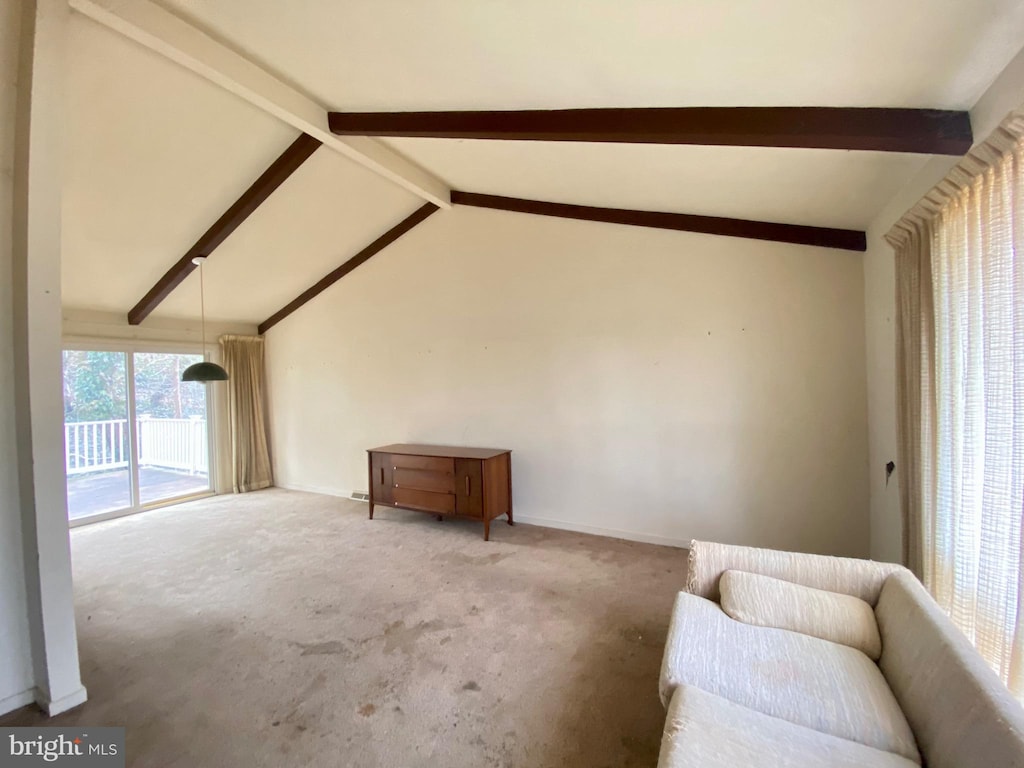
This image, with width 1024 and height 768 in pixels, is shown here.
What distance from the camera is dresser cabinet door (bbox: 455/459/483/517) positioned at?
3.96 meters

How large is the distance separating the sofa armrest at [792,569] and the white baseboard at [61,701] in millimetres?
2831

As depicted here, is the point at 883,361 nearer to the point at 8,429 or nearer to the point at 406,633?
the point at 406,633

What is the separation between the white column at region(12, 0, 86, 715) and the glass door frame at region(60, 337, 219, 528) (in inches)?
133

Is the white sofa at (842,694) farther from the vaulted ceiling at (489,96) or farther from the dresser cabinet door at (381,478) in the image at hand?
the dresser cabinet door at (381,478)

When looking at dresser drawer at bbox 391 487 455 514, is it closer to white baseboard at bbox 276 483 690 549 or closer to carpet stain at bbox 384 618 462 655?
white baseboard at bbox 276 483 690 549

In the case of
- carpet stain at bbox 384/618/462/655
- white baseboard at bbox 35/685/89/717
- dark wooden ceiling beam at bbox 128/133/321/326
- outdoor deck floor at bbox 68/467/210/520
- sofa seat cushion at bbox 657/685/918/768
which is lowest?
carpet stain at bbox 384/618/462/655

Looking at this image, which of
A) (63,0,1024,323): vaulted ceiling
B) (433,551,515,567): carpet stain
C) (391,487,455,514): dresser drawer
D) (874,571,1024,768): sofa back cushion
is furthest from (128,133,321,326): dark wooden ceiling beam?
(874,571,1024,768): sofa back cushion

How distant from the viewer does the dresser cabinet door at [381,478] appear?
4.45 m

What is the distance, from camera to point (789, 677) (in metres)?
1.43

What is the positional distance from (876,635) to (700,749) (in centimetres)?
96

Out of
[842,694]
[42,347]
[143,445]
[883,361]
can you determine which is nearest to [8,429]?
[42,347]

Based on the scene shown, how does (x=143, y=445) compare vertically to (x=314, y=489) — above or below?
above

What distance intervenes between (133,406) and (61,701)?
406 cm

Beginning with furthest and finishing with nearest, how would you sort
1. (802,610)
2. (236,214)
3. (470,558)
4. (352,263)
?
1. (352,263)
2. (236,214)
3. (470,558)
4. (802,610)
